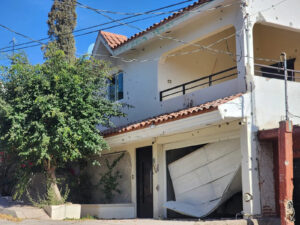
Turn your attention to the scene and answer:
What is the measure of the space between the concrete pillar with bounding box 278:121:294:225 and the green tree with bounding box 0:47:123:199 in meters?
5.58

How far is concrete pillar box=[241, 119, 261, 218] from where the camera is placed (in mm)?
9805

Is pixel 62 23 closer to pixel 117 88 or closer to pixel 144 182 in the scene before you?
pixel 117 88

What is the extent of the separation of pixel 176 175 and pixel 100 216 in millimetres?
2771

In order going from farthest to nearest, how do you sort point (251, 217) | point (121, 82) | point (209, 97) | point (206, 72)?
point (121, 82) → point (206, 72) → point (209, 97) → point (251, 217)

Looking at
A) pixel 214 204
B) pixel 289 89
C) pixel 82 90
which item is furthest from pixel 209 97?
pixel 82 90

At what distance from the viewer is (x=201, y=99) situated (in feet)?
39.9

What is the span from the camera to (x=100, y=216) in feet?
43.6

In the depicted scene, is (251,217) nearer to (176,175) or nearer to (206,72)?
(176,175)

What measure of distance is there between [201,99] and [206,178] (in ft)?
7.31

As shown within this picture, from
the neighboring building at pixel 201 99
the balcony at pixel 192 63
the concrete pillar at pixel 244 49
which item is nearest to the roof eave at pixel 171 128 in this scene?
the neighboring building at pixel 201 99

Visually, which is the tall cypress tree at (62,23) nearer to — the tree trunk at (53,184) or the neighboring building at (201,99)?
the neighboring building at (201,99)

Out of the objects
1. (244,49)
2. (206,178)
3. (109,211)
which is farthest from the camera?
(109,211)

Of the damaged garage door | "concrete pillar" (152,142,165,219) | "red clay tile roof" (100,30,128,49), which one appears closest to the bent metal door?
"concrete pillar" (152,142,165,219)

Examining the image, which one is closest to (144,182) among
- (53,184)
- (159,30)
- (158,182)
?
(158,182)
